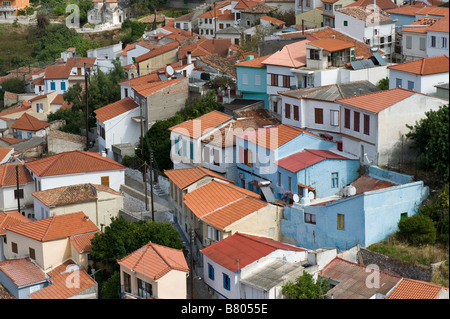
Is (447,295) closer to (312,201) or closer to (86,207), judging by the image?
(312,201)

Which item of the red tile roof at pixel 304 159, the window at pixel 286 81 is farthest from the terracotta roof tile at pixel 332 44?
the red tile roof at pixel 304 159

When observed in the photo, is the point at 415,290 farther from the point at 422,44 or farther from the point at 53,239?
the point at 422,44

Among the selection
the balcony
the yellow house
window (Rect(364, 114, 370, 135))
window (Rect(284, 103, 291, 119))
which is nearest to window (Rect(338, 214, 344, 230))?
window (Rect(364, 114, 370, 135))

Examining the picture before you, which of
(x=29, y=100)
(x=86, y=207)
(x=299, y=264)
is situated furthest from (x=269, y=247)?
(x=29, y=100)

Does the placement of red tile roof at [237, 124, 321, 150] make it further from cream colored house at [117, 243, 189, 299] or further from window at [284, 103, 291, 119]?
cream colored house at [117, 243, 189, 299]

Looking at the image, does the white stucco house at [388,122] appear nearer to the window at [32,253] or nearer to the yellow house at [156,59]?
the window at [32,253]

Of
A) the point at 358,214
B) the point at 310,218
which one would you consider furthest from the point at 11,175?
the point at 358,214
